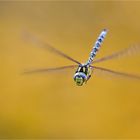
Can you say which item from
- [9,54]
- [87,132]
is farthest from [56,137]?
[9,54]

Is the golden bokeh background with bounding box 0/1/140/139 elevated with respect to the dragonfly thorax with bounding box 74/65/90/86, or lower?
elevated

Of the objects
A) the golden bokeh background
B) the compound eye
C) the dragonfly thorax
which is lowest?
the compound eye

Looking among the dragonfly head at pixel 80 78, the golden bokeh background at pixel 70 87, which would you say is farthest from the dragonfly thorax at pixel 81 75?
the golden bokeh background at pixel 70 87

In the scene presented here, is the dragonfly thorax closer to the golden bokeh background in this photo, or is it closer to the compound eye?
the compound eye

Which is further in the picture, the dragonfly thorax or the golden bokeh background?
the golden bokeh background

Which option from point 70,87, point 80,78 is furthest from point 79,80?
point 70,87

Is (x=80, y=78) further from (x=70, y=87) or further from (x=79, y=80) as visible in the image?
(x=70, y=87)

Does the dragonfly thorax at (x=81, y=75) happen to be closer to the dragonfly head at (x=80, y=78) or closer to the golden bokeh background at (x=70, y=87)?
the dragonfly head at (x=80, y=78)

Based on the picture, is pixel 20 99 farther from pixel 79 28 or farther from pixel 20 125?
pixel 79 28

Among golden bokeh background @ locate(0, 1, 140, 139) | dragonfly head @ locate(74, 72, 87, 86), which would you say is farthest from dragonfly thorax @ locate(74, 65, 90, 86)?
golden bokeh background @ locate(0, 1, 140, 139)
